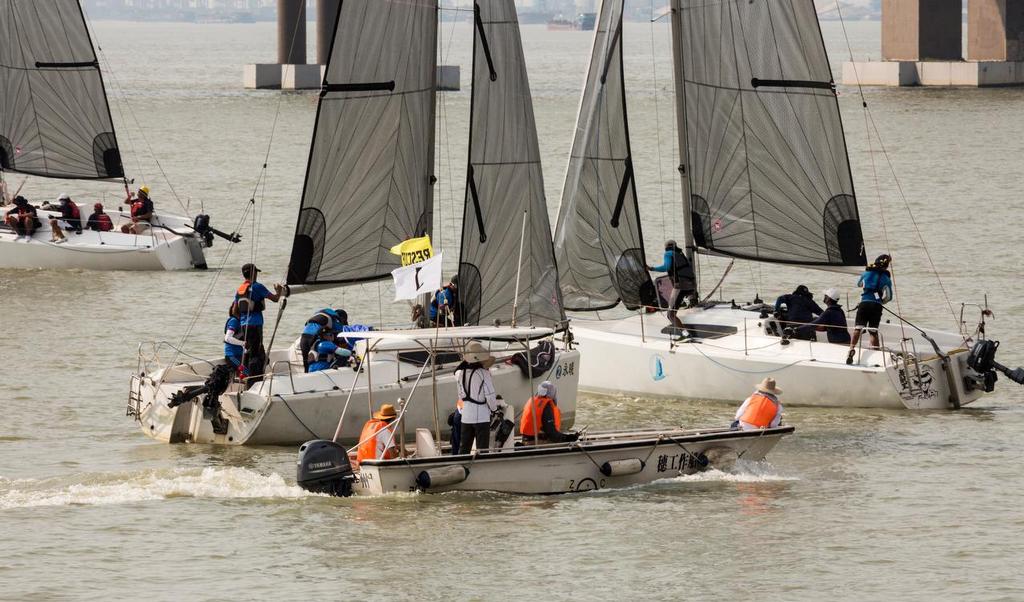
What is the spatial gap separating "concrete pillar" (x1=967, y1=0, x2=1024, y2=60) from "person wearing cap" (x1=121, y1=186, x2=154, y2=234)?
7521 centimetres

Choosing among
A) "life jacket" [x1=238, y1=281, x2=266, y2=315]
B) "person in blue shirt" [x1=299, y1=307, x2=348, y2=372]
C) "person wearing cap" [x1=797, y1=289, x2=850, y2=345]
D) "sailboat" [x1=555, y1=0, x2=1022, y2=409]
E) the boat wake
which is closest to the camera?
the boat wake

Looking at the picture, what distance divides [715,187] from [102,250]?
17726 millimetres

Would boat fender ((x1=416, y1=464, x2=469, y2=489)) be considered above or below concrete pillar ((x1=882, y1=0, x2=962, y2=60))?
below

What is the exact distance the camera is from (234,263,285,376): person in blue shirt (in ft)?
80.9

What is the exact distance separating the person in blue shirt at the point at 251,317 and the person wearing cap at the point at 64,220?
17970mm

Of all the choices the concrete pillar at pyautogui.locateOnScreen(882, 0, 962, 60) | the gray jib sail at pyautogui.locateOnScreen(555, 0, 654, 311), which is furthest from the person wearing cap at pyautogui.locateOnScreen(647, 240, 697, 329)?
the concrete pillar at pyautogui.locateOnScreen(882, 0, 962, 60)

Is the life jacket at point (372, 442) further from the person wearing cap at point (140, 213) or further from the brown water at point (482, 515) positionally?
the person wearing cap at point (140, 213)

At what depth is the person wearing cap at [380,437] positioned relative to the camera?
2134 cm

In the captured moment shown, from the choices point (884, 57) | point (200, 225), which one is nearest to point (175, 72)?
point (884, 57)

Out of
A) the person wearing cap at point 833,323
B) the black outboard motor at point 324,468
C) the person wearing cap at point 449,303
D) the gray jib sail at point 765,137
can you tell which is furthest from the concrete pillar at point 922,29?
the black outboard motor at point 324,468

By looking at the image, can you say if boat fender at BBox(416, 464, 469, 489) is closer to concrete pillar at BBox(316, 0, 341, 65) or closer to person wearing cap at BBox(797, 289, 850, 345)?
person wearing cap at BBox(797, 289, 850, 345)

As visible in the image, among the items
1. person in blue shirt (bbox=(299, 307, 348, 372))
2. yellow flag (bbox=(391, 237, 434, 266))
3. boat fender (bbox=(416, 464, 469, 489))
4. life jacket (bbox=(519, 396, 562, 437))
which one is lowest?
boat fender (bbox=(416, 464, 469, 489))

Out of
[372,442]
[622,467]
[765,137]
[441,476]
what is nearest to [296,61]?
[765,137]

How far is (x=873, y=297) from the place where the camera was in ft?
90.4
